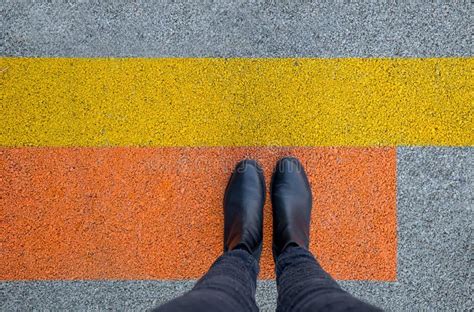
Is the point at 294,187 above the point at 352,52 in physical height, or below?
below

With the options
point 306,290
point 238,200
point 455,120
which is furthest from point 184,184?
point 455,120

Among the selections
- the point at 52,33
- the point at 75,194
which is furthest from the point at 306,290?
the point at 52,33

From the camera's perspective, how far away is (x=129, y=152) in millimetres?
2051

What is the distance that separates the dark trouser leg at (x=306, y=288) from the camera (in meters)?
1.38

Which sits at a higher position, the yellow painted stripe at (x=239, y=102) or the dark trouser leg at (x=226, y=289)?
the yellow painted stripe at (x=239, y=102)

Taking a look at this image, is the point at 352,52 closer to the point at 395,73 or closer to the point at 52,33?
the point at 395,73

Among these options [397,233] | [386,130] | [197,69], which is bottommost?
[397,233]

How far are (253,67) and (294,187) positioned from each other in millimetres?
591

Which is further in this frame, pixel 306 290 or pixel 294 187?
pixel 294 187

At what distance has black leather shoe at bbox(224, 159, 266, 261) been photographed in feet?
6.44

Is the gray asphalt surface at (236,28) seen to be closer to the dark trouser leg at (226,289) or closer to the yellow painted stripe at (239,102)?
the yellow painted stripe at (239,102)

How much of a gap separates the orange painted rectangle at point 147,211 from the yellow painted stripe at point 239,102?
0.24 ft

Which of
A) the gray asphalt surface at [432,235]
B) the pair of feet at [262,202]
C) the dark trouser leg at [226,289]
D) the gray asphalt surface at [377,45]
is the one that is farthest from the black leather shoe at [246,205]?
the gray asphalt surface at [432,235]

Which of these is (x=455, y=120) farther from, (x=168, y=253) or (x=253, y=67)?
(x=168, y=253)
